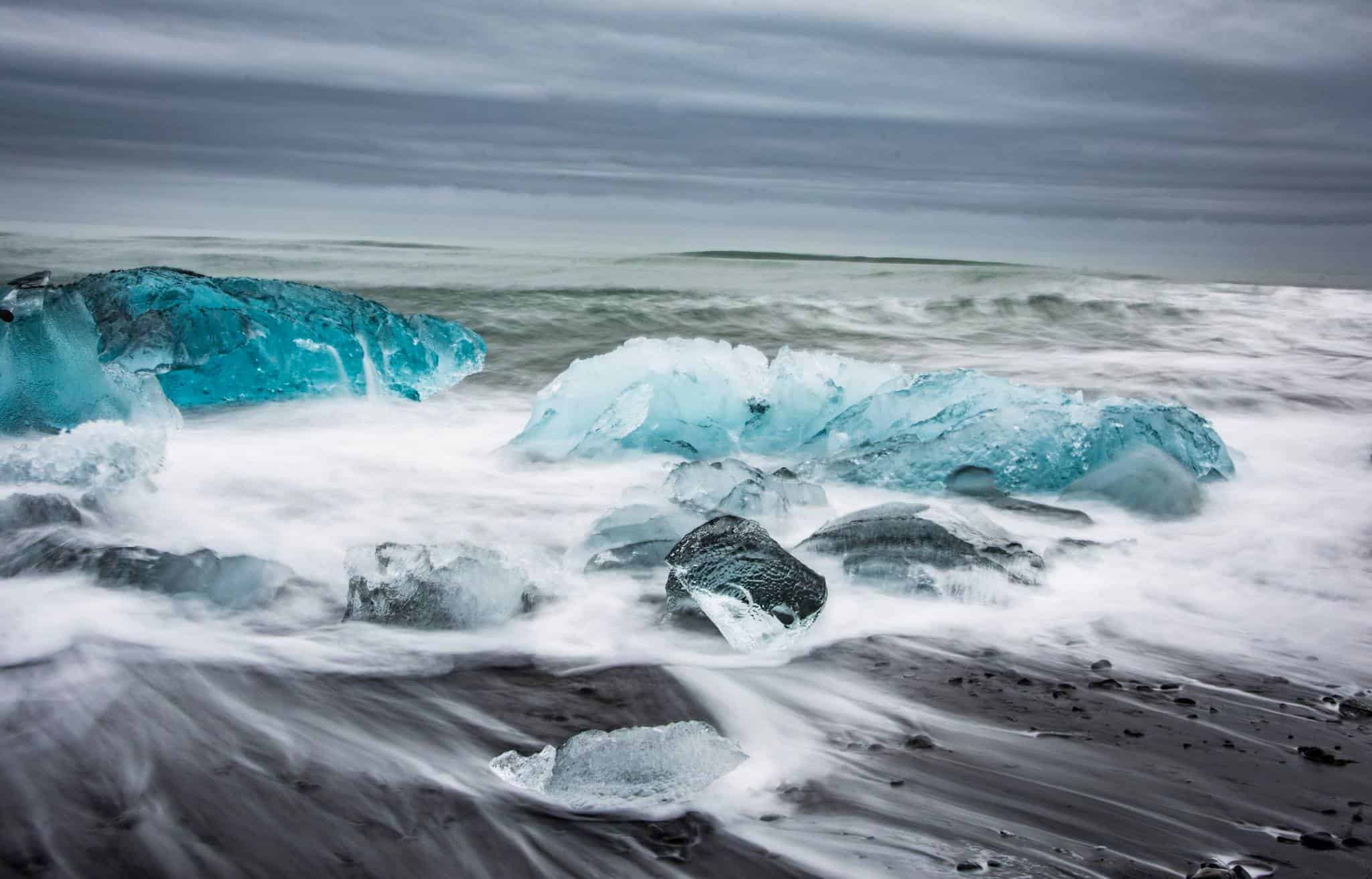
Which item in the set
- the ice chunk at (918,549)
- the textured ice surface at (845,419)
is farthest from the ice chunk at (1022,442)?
the ice chunk at (918,549)

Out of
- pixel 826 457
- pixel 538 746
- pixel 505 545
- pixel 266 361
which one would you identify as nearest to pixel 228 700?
pixel 538 746

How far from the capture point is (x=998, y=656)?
2.79m

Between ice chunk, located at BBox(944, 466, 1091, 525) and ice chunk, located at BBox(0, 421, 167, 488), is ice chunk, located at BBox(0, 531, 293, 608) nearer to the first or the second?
ice chunk, located at BBox(0, 421, 167, 488)

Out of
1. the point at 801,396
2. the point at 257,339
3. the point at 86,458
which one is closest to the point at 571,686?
the point at 86,458

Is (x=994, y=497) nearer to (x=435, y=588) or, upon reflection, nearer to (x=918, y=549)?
(x=918, y=549)

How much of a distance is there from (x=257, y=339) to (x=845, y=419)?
134 inches

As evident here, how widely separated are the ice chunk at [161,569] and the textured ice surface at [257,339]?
2.81 metres

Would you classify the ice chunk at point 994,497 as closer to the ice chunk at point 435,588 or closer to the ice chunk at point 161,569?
the ice chunk at point 435,588

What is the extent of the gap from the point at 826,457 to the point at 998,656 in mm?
2289

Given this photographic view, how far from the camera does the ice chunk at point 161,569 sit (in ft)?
9.98

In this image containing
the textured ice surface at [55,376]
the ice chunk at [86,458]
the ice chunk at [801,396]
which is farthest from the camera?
the ice chunk at [801,396]

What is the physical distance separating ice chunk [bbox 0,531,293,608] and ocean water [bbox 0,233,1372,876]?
0.07 metres

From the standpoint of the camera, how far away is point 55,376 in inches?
193

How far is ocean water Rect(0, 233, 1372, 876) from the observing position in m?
1.90
